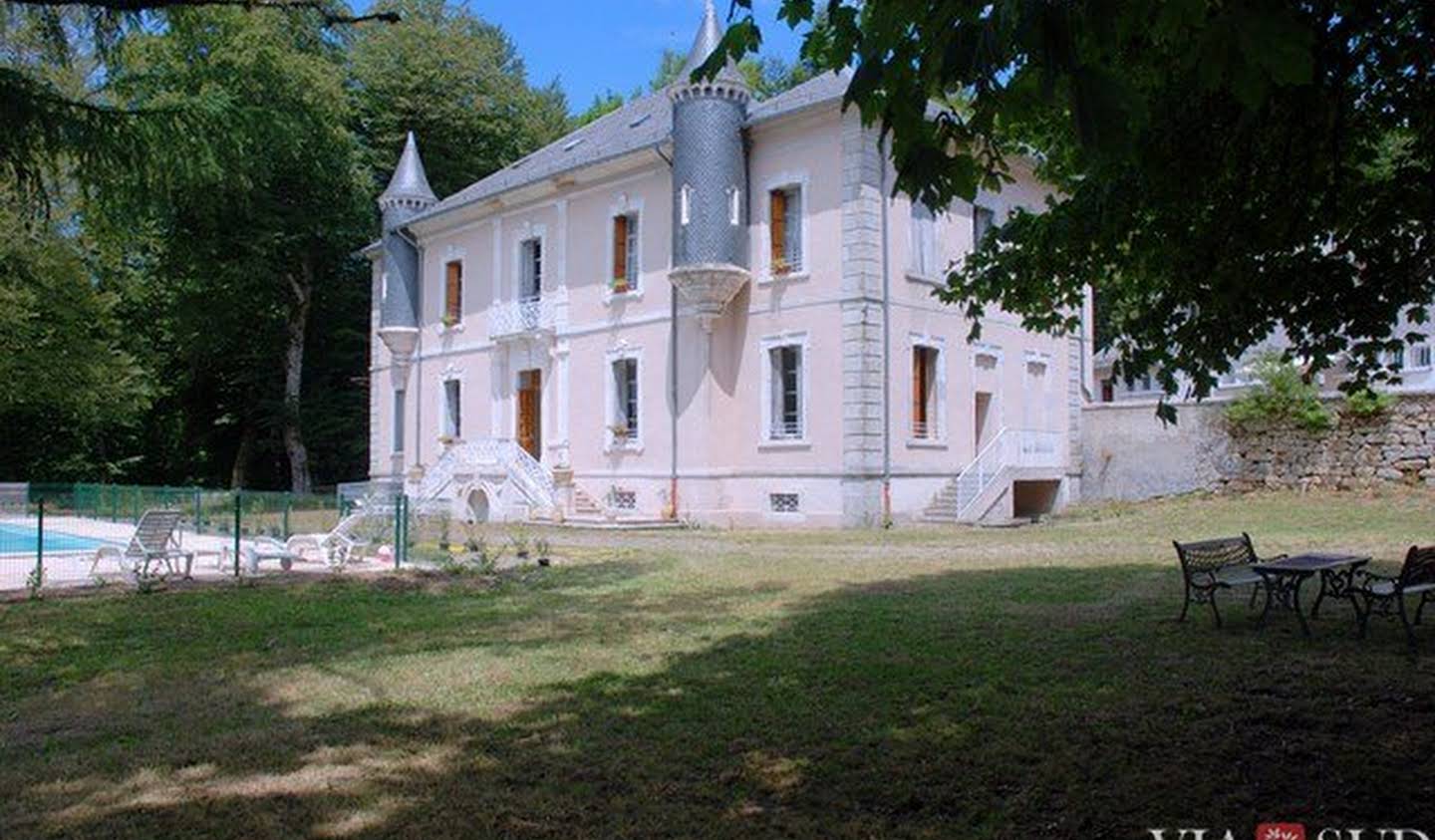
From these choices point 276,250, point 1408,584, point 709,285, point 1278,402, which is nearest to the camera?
point 1408,584

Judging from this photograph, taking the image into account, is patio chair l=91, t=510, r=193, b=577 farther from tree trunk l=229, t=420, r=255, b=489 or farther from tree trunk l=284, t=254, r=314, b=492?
tree trunk l=229, t=420, r=255, b=489

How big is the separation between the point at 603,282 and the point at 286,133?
17.5m

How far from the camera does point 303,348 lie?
41.0 m

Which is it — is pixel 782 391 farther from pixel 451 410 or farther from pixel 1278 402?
pixel 451 410

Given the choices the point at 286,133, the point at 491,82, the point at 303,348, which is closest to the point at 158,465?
the point at 303,348

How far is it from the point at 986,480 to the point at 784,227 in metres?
6.92

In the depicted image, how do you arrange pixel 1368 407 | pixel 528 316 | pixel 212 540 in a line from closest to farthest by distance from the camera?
1. pixel 212 540
2. pixel 1368 407
3. pixel 528 316

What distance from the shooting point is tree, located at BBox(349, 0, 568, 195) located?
1592 inches

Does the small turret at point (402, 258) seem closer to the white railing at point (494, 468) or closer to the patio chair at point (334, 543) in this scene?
the white railing at point (494, 468)

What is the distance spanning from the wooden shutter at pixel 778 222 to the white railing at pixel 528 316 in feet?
21.7

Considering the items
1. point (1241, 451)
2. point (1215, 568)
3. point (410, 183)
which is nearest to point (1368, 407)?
point (1241, 451)

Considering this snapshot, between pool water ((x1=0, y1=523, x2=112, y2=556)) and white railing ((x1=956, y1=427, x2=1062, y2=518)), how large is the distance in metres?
15.9

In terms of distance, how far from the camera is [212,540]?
16.6m

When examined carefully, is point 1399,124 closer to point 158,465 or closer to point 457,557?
point 457,557
